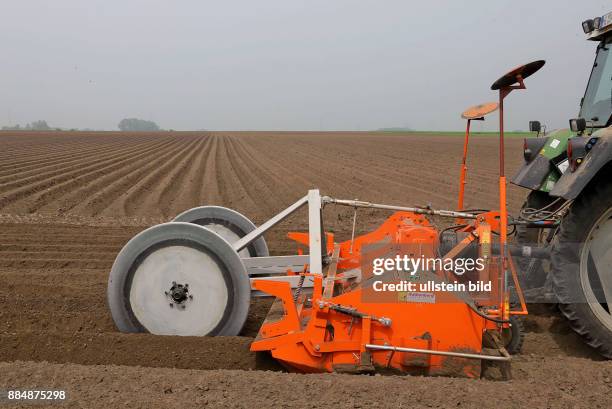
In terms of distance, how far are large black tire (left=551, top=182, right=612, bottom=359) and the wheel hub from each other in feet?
8.54

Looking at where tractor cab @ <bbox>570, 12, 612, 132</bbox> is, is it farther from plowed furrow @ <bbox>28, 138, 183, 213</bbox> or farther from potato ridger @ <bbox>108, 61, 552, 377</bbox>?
plowed furrow @ <bbox>28, 138, 183, 213</bbox>

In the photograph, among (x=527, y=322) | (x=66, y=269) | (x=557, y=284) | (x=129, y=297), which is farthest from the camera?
(x=66, y=269)

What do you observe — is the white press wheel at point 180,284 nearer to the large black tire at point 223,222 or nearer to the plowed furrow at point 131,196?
the large black tire at point 223,222

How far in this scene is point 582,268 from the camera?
3.71m

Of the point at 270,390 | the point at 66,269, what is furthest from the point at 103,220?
the point at 270,390

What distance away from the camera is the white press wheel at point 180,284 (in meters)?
3.81

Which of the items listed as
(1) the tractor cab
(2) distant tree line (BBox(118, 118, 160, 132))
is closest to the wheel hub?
(1) the tractor cab

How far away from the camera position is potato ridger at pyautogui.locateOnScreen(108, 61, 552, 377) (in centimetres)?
337

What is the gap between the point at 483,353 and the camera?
3.38 metres

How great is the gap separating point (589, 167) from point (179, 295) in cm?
301

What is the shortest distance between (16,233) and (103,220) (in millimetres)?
1900

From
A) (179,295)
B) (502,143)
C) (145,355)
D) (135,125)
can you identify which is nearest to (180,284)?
(179,295)

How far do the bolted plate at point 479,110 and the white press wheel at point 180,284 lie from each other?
206 cm

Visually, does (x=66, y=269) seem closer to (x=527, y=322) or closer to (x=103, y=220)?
(x=103, y=220)
